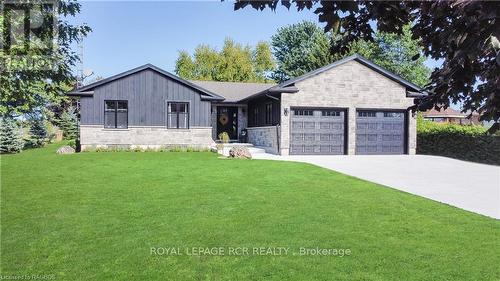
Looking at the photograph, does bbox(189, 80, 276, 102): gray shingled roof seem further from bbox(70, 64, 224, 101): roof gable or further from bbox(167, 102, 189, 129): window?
bbox(167, 102, 189, 129): window

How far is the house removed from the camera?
20.3 metres

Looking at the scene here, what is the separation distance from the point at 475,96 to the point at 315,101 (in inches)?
707

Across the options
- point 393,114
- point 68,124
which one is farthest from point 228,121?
point 68,124

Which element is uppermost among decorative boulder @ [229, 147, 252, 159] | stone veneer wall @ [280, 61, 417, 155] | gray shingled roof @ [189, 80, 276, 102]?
gray shingled roof @ [189, 80, 276, 102]

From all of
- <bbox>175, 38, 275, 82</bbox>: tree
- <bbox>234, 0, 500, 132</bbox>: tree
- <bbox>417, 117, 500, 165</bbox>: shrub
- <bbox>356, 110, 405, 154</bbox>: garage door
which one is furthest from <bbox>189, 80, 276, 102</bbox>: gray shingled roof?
<bbox>234, 0, 500, 132</bbox>: tree

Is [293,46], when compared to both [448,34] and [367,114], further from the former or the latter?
[448,34]

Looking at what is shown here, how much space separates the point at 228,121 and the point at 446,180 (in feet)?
58.8

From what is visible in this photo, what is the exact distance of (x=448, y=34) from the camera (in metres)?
2.05

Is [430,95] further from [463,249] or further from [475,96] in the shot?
[463,249]

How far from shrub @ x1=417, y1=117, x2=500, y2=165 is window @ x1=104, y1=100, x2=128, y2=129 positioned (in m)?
17.9

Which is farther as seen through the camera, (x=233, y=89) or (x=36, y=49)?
(x=233, y=89)

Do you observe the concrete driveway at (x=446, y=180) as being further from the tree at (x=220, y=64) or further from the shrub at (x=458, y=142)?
the tree at (x=220, y=64)

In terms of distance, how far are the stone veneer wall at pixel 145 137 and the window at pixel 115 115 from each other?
1.19 feet

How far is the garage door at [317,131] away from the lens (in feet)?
66.4
